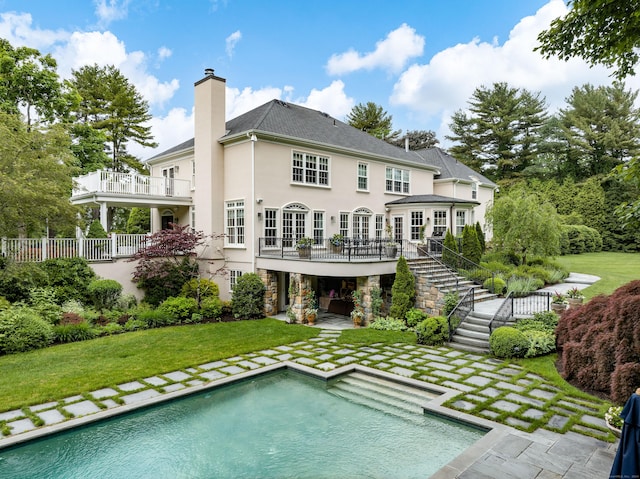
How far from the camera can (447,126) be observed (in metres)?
45.2

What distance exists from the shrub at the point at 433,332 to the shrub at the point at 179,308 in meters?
8.99

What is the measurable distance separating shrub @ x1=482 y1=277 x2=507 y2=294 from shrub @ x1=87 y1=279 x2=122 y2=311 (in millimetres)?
15351

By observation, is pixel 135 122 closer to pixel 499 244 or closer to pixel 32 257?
pixel 32 257

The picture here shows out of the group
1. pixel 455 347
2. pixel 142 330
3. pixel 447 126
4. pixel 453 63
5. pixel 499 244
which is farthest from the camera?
pixel 447 126

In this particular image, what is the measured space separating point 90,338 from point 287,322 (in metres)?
6.65

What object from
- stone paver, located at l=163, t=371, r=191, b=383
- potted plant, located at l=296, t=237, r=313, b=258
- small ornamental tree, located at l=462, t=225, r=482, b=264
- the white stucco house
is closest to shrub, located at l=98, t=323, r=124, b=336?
the white stucco house

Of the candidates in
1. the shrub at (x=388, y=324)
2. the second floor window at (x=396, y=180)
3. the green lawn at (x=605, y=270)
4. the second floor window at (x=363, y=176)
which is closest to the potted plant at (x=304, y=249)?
the shrub at (x=388, y=324)

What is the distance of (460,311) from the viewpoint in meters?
12.6

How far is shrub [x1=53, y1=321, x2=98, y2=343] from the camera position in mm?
11539

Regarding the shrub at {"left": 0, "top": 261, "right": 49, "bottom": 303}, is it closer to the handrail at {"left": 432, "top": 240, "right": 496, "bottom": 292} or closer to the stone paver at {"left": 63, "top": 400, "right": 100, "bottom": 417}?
the stone paver at {"left": 63, "top": 400, "right": 100, "bottom": 417}

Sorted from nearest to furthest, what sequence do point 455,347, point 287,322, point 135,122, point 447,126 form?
point 455,347
point 287,322
point 135,122
point 447,126

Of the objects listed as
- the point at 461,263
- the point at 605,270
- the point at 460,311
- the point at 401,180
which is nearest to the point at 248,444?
the point at 460,311

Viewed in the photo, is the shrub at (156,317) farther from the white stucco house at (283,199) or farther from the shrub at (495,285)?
the shrub at (495,285)

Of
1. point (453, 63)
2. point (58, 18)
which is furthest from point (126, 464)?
point (453, 63)
